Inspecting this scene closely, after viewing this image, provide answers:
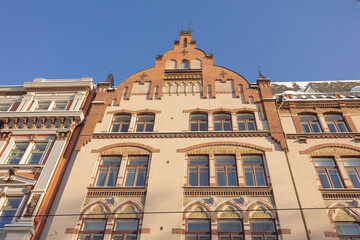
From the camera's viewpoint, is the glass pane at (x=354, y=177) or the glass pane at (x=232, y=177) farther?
the glass pane at (x=232, y=177)

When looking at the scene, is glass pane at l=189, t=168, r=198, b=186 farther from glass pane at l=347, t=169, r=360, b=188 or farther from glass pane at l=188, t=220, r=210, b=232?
glass pane at l=347, t=169, r=360, b=188

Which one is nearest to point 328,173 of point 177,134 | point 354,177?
point 354,177

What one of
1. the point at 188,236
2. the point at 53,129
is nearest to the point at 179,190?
the point at 188,236

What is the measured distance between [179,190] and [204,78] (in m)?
10.3

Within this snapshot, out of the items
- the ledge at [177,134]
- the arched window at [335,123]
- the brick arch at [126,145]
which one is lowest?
the brick arch at [126,145]

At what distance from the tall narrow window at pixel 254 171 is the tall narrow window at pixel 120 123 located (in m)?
8.26

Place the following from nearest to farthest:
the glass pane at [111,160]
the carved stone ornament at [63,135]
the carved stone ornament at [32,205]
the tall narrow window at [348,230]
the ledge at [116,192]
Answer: the tall narrow window at [348,230] < the carved stone ornament at [32,205] < the ledge at [116,192] < the glass pane at [111,160] < the carved stone ornament at [63,135]

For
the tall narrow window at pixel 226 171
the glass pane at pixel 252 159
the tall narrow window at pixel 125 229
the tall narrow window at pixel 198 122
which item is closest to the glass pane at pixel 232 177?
the tall narrow window at pixel 226 171

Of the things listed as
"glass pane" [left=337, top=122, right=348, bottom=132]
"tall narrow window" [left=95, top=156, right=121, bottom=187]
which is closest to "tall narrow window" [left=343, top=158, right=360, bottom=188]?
"glass pane" [left=337, top=122, right=348, bottom=132]

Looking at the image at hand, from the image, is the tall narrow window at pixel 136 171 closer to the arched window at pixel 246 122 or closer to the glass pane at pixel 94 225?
the glass pane at pixel 94 225

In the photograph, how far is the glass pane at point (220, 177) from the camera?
18.3 meters

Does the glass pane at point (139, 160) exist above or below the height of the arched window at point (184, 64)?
below

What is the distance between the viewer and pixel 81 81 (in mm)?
25172

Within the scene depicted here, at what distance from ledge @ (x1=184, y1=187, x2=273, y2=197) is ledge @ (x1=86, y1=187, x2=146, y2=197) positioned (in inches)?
98.6
